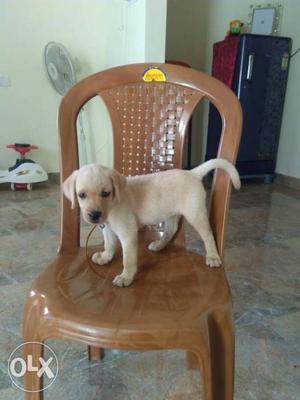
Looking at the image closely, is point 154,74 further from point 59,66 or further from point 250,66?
point 250,66

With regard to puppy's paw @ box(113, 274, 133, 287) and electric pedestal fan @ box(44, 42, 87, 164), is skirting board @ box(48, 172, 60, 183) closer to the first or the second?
electric pedestal fan @ box(44, 42, 87, 164)

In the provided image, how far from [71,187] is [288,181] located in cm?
333

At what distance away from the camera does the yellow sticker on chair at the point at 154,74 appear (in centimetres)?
98

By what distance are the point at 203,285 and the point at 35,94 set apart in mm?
3099

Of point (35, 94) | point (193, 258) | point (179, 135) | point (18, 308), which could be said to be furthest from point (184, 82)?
point (35, 94)

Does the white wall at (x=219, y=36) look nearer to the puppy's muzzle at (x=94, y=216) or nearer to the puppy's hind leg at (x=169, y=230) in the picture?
the puppy's hind leg at (x=169, y=230)

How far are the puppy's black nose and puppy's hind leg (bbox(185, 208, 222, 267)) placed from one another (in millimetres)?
249

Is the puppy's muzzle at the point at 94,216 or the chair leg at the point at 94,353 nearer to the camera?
the puppy's muzzle at the point at 94,216

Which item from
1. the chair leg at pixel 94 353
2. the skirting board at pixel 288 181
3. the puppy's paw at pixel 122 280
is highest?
the puppy's paw at pixel 122 280

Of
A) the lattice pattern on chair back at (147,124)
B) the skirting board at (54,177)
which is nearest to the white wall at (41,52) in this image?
the skirting board at (54,177)

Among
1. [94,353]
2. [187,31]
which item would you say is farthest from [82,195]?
[187,31]

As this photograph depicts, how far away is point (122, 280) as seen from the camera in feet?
2.53

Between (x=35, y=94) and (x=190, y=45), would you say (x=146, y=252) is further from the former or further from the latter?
(x=190, y=45)

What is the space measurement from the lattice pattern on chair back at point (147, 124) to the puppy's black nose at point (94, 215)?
317 mm
